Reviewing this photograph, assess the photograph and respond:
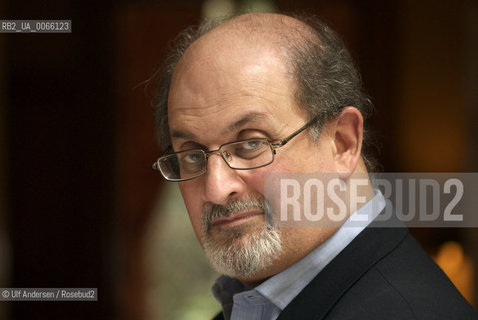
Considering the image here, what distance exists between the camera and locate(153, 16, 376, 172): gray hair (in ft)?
4.62

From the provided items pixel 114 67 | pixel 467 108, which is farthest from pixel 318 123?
pixel 114 67

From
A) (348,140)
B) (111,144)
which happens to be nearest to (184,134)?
(348,140)

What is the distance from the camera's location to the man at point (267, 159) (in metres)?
1.25

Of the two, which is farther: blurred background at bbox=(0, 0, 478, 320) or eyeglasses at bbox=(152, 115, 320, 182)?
blurred background at bbox=(0, 0, 478, 320)

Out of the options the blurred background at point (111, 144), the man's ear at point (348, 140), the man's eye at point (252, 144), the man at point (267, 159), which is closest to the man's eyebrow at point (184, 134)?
the man at point (267, 159)

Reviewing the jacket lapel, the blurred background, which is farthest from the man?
the blurred background

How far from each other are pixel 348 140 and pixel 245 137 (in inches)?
9.6

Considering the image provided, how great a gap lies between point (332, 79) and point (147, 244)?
1.93 m

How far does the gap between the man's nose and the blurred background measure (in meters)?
1.80

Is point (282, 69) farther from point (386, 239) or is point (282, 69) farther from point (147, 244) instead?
point (147, 244)

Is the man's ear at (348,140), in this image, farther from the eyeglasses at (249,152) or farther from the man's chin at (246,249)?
the man's chin at (246,249)

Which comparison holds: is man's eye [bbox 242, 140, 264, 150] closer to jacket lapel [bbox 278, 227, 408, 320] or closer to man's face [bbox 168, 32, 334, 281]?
man's face [bbox 168, 32, 334, 281]

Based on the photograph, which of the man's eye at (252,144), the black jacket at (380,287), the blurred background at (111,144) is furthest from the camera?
the blurred background at (111,144)

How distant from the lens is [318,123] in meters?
1.41
